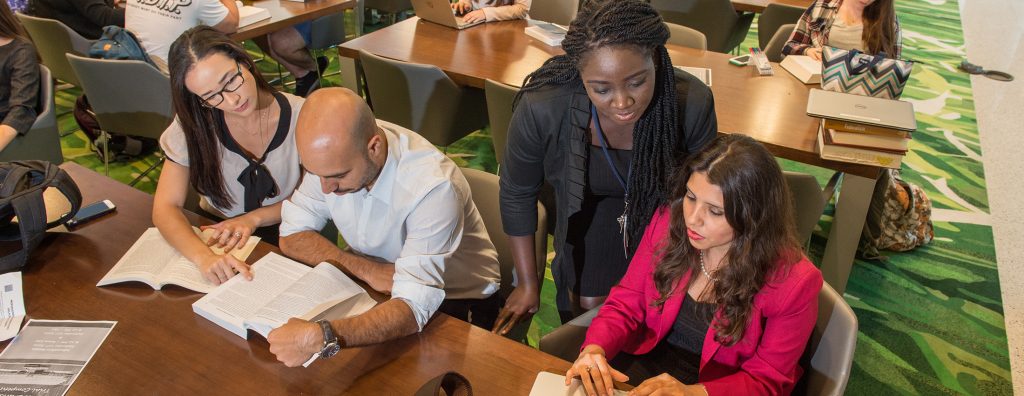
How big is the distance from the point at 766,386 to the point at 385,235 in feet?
3.11

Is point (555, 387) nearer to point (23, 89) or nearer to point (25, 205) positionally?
point (25, 205)

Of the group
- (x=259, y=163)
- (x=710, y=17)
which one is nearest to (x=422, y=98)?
(x=259, y=163)

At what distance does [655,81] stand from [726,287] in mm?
486

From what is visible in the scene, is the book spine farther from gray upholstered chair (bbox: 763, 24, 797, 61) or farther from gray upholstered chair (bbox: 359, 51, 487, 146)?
gray upholstered chair (bbox: 359, 51, 487, 146)

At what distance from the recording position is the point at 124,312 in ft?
5.11

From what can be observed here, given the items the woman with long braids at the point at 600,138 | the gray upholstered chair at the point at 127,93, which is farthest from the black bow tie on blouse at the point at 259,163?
the gray upholstered chair at the point at 127,93

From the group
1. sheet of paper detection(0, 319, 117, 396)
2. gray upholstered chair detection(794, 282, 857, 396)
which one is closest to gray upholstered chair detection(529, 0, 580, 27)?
gray upholstered chair detection(794, 282, 857, 396)

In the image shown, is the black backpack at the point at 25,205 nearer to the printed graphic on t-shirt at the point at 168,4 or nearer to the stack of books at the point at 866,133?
the printed graphic on t-shirt at the point at 168,4

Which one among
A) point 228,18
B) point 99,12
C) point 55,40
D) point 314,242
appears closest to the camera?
point 314,242

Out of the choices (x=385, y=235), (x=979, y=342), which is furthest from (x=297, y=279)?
(x=979, y=342)

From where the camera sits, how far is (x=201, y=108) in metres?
1.94

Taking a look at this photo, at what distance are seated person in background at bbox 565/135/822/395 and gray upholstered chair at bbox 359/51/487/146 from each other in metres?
1.51

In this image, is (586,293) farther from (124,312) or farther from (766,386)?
(124,312)

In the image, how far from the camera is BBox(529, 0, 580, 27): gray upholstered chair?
3.83 metres
